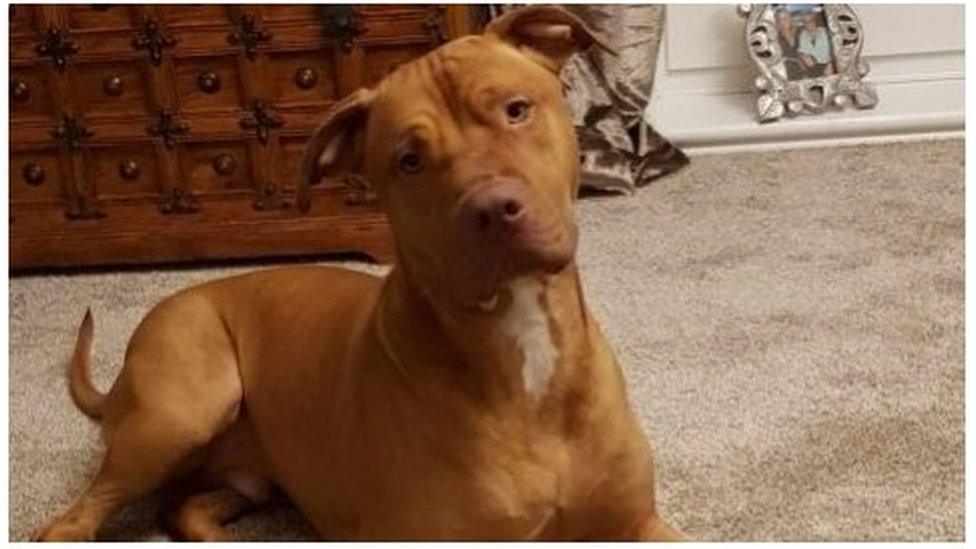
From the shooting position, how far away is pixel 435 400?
1.27 meters

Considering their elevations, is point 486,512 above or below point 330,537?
above

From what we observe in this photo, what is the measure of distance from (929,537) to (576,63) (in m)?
1.65

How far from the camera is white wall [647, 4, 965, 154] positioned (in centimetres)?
310

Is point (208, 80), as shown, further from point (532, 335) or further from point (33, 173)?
point (532, 335)

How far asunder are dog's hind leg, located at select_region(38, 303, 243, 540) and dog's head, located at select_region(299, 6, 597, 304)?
386 millimetres

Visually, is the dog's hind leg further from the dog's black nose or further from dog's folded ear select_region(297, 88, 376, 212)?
the dog's black nose

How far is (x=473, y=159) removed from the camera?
1120mm

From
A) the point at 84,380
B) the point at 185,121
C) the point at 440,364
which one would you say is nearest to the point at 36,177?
the point at 185,121

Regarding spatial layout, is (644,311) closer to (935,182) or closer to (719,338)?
(719,338)

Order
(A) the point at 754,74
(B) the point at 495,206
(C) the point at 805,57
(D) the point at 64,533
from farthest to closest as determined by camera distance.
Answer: (A) the point at 754,74 → (C) the point at 805,57 → (D) the point at 64,533 → (B) the point at 495,206

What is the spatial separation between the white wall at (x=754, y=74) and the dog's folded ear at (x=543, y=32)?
186 cm

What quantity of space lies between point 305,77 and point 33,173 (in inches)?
21.2

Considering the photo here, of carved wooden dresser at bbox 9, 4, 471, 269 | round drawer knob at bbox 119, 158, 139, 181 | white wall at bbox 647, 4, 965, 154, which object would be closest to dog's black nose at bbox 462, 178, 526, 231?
carved wooden dresser at bbox 9, 4, 471, 269

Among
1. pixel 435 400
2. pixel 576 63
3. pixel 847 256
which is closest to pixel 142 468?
pixel 435 400
